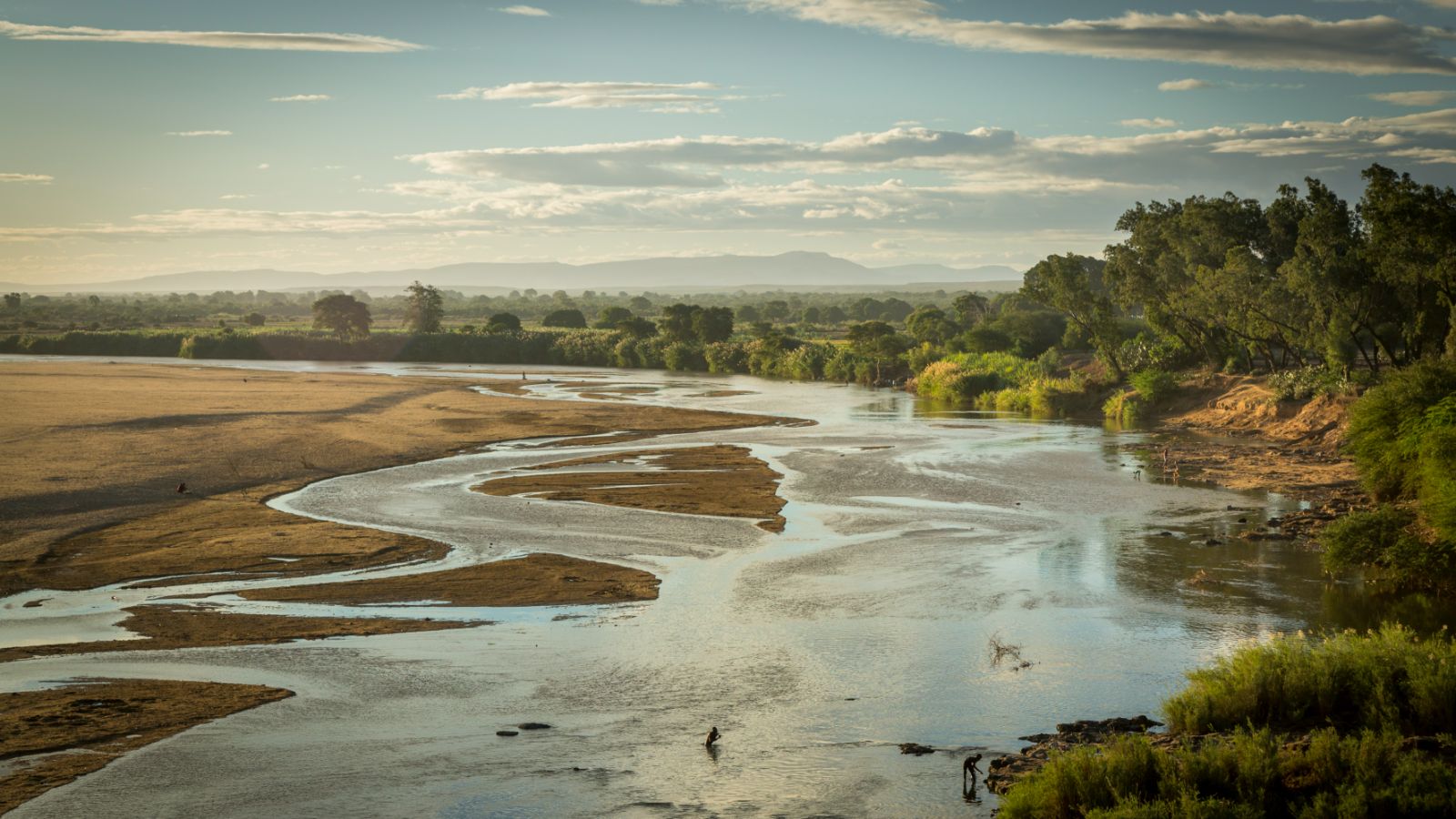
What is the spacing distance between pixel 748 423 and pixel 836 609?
3561 centimetres

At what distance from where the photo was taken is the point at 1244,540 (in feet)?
93.8

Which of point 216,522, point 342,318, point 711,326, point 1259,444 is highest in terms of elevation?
point 342,318

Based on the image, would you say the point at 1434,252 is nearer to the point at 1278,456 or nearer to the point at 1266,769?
the point at 1278,456

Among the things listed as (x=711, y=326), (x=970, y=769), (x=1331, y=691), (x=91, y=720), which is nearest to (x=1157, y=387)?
(x=1331, y=691)

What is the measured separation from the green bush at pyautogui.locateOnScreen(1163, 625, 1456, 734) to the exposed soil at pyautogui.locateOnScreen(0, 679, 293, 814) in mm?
12366

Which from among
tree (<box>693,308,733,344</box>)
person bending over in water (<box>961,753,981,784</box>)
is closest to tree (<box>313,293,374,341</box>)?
tree (<box>693,308,733,344</box>)

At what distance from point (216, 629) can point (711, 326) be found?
95029 millimetres

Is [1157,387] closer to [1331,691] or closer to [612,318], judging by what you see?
[1331,691]

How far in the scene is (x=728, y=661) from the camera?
762 inches

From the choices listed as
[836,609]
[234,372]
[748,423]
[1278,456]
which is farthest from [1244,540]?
[234,372]

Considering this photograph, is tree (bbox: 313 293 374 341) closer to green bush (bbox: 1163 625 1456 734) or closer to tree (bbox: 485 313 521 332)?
tree (bbox: 485 313 521 332)

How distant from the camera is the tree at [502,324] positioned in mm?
126269

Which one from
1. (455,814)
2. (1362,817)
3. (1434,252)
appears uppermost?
(1434,252)

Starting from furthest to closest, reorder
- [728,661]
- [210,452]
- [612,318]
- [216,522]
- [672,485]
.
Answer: [612,318]
[210,452]
[672,485]
[216,522]
[728,661]
